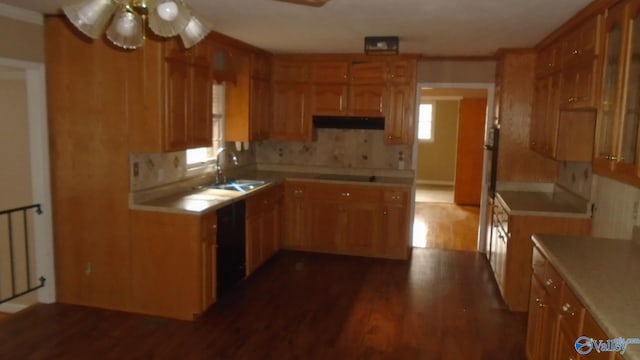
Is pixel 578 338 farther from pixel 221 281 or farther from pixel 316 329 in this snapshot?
pixel 221 281

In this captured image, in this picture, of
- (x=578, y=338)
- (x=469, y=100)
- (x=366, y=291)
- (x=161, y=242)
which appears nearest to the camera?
(x=578, y=338)

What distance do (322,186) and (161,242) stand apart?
2270 millimetres

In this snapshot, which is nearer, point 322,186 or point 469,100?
point 322,186

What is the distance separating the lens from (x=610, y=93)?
111 inches

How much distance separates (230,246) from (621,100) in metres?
3.14

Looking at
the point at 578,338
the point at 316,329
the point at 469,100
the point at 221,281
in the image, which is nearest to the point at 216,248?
the point at 221,281

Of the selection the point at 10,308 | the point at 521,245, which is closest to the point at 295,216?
the point at 521,245

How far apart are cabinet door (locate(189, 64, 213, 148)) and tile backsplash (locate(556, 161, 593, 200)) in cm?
320

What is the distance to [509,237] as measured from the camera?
4.16 metres

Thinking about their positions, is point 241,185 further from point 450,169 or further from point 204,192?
point 450,169

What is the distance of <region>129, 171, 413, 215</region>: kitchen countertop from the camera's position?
389cm

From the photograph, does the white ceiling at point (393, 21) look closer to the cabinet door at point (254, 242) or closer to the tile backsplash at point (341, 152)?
the tile backsplash at point (341, 152)

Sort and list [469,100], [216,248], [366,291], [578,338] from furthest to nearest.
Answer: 1. [469,100]
2. [366,291]
3. [216,248]
4. [578,338]

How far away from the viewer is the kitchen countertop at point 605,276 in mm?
1803
